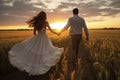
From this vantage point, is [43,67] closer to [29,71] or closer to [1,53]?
[29,71]

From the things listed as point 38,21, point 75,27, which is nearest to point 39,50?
point 38,21

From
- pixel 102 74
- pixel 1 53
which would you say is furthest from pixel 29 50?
pixel 102 74

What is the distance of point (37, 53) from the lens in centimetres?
831

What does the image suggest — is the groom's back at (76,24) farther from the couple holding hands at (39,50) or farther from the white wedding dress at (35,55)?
the white wedding dress at (35,55)

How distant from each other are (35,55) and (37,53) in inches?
3.6

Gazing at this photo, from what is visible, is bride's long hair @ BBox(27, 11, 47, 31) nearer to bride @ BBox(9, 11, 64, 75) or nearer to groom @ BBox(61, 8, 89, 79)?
bride @ BBox(9, 11, 64, 75)

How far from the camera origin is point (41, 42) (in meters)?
8.52

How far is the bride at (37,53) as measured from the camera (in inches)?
315

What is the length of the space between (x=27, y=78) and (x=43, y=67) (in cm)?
59

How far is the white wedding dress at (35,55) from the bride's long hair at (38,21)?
0.22 m

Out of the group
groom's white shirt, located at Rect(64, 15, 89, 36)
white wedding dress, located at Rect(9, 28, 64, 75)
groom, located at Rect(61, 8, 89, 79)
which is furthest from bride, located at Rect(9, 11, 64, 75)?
groom's white shirt, located at Rect(64, 15, 89, 36)

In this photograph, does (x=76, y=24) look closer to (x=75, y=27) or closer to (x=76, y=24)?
(x=76, y=24)

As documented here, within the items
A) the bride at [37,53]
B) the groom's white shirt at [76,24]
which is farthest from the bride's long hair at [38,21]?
the groom's white shirt at [76,24]

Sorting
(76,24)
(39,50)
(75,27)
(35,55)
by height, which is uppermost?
(76,24)
